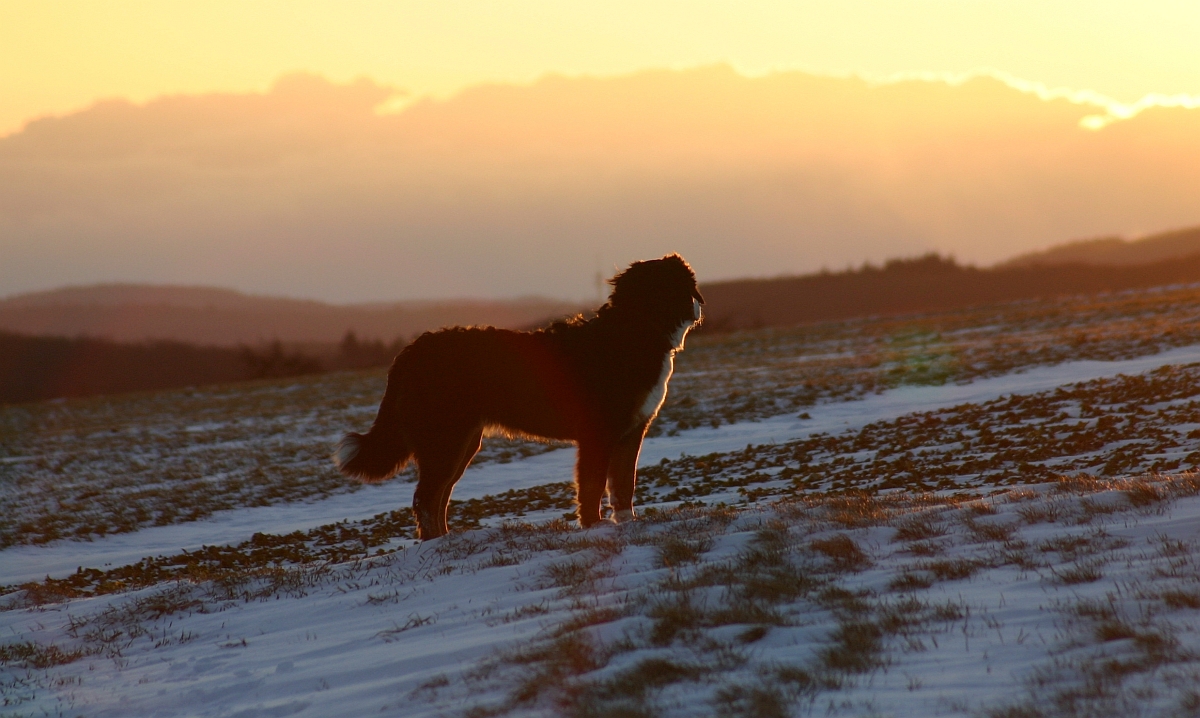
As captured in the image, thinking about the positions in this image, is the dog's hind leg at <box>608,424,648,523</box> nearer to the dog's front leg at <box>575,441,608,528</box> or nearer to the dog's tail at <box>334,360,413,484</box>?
the dog's front leg at <box>575,441,608,528</box>

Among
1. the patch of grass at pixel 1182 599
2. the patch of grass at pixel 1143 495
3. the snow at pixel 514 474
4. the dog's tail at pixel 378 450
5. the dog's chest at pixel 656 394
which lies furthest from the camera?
the snow at pixel 514 474

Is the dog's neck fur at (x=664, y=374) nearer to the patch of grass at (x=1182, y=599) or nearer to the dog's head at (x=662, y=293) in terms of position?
the dog's head at (x=662, y=293)

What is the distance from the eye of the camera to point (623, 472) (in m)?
8.16

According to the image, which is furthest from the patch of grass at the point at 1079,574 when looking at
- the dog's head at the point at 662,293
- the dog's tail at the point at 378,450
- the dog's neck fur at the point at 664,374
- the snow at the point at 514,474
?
the snow at the point at 514,474

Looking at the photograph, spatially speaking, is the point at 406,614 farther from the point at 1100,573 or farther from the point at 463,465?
the point at 1100,573

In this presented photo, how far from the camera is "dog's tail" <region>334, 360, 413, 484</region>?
8.26 meters

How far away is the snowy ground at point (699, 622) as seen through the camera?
13.9 ft

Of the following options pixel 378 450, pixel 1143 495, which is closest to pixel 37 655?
pixel 378 450

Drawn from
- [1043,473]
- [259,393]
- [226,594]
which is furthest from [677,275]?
[259,393]

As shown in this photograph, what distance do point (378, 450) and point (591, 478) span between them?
6.08 feet

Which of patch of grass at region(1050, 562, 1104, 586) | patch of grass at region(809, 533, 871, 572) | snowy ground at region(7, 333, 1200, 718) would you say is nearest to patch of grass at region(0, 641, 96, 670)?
→ snowy ground at region(7, 333, 1200, 718)

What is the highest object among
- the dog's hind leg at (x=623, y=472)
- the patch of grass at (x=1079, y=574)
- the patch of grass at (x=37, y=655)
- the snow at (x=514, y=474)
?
the dog's hind leg at (x=623, y=472)

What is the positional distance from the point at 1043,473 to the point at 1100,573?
5.71 m

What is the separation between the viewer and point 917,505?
7.89 metres
